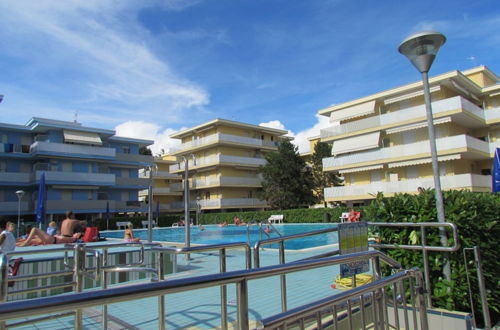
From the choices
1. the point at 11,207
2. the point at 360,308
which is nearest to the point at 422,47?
the point at 360,308

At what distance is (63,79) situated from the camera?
45.7 feet

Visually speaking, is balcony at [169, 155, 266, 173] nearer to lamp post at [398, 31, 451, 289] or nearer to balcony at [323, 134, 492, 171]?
balcony at [323, 134, 492, 171]

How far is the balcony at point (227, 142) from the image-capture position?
48.5m

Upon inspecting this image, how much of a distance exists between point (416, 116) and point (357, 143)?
610 centimetres

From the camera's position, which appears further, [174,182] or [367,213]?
[174,182]

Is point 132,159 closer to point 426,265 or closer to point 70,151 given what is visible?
point 70,151

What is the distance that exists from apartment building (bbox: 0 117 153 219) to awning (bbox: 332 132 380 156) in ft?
80.9

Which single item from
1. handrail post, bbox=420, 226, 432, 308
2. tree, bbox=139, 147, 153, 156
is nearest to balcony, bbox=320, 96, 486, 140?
handrail post, bbox=420, 226, 432, 308

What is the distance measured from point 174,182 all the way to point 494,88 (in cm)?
4292

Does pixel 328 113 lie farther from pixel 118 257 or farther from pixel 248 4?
pixel 118 257

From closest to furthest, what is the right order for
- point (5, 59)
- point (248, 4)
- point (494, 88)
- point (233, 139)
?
point (5, 59), point (248, 4), point (494, 88), point (233, 139)

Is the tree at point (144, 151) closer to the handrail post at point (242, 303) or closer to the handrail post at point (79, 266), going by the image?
the handrail post at point (79, 266)

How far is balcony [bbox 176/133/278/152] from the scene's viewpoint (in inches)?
1908

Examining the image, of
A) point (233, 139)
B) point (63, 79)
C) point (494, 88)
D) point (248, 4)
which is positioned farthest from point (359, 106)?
point (63, 79)
